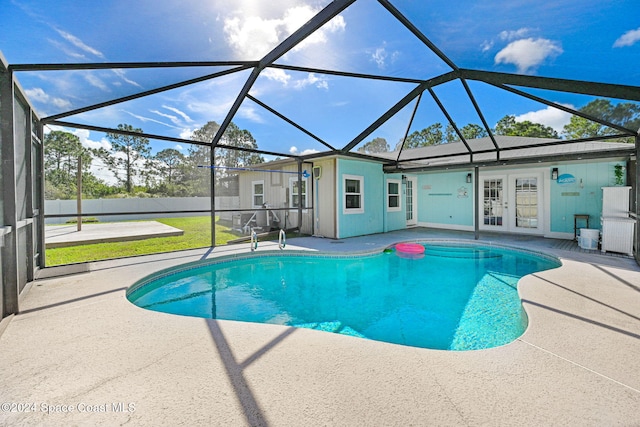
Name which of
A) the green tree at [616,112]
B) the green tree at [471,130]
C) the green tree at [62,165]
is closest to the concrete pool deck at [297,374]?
the green tree at [616,112]

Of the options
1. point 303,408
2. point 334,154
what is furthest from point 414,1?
point 334,154

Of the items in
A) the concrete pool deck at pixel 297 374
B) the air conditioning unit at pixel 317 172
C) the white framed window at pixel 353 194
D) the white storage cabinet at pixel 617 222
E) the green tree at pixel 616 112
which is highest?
the green tree at pixel 616 112

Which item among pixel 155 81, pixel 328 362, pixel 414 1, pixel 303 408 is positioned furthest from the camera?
pixel 155 81

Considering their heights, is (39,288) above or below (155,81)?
below

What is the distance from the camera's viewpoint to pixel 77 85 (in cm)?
414

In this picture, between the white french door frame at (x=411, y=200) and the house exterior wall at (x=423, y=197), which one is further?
the white french door frame at (x=411, y=200)

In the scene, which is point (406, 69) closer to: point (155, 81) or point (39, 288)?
point (155, 81)

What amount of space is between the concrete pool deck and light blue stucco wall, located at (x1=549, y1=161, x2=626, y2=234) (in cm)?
629

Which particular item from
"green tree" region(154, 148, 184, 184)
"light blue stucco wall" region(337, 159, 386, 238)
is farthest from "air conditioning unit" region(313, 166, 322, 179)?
"green tree" region(154, 148, 184, 184)

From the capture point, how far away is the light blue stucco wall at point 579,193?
25.5 feet

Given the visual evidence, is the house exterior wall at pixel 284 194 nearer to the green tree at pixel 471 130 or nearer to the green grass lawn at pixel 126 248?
the green grass lawn at pixel 126 248

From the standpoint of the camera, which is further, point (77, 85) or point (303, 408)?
point (77, 85)

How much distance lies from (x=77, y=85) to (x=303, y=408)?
17.1ft

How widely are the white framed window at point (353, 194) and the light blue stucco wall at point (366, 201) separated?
120 mm
